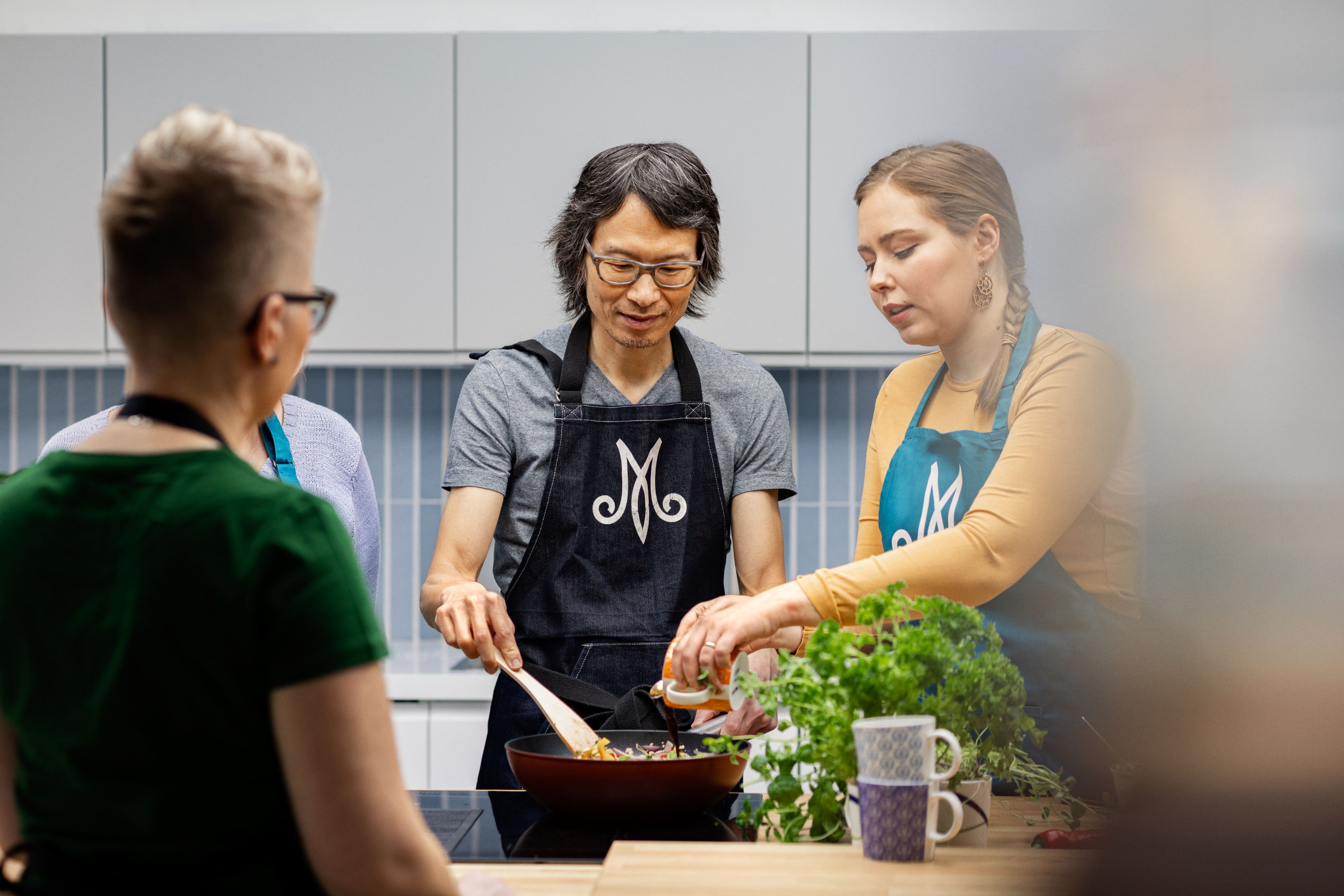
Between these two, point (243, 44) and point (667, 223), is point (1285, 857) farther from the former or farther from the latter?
point (243, 44)

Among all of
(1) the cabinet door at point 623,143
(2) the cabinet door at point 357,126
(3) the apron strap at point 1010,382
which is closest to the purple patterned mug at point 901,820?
(3) the apron strap at point 1010,382

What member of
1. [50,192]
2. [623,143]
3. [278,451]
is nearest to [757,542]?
[278,451]

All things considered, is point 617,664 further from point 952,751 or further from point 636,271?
point 952,751

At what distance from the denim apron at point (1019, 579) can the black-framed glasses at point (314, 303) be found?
0.64 meters

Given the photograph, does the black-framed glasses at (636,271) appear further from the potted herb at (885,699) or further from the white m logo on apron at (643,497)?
the potted herb at (885,699)

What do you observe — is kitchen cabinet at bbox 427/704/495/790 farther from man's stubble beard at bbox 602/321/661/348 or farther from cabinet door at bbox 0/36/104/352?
cabinet door at bbox 0/36/104/352

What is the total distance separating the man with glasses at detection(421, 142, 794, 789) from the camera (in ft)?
5.25

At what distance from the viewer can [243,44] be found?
8.06 feet

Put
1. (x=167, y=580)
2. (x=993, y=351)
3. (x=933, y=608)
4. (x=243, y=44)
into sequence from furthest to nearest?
(x=243, y=44)
(x=993, y=351)
(x=933, y=608)
(x=167, y=580)

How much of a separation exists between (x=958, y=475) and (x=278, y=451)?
100 cm

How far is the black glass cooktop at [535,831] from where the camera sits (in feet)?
3.42

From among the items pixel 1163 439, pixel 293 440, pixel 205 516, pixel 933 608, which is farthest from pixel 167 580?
pixel 293 440

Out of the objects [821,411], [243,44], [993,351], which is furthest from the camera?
[821,411]

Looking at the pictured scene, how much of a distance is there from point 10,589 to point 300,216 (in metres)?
0.24
